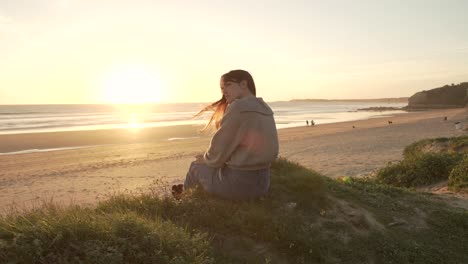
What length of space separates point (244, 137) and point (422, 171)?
265 inches

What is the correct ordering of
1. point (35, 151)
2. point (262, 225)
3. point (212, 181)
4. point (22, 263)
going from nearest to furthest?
point (22, 263)
point (262, 225)
point (212, 181)
point (35, 151)

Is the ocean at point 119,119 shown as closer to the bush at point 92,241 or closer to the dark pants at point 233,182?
the dark pants at point 233,182

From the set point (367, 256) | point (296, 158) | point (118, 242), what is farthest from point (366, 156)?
point (118, 242)

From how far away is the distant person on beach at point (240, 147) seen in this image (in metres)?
5.05

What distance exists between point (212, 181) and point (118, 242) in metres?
2.02

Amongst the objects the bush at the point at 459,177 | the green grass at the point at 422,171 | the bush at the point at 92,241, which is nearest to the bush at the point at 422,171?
the green grass at the point at 422,171

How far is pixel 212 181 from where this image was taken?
5309mm

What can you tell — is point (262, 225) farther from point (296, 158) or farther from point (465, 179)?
point (296, 158)

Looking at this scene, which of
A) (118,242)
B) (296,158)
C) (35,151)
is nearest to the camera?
(118,242)

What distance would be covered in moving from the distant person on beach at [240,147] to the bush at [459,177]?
5.31m

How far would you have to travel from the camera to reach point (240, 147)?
5.13 meters

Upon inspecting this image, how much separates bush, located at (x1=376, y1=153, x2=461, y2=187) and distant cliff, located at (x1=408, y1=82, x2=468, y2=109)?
7446 cm

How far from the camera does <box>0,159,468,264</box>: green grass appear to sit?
3.33m

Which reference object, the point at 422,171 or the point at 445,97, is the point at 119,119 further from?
the point at 445,97
